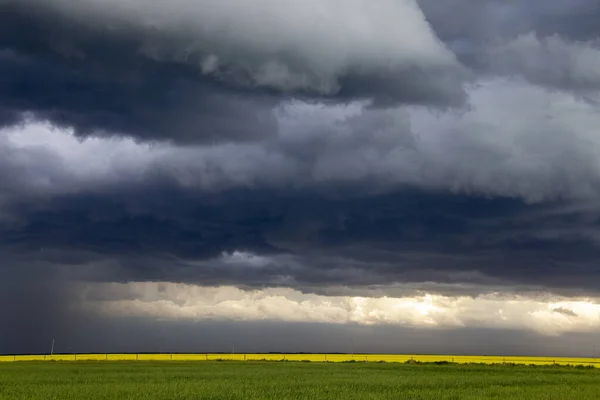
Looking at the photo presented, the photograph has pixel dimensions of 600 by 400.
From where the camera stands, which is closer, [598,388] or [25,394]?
[25,394]

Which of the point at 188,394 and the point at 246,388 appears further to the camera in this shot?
the point at 246,388

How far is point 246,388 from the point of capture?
5875 cm

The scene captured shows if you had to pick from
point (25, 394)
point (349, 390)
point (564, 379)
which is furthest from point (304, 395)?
point (564, 379)

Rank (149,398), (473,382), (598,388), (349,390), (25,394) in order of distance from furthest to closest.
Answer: (473,382), (598,388), (349,390), (25,394), (149,398)

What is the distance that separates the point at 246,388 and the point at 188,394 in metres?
8.36

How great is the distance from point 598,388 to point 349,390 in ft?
88.2

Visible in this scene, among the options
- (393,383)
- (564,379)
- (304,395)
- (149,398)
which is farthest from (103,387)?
(564,379)

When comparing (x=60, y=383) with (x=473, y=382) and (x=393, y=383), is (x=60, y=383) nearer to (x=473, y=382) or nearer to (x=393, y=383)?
(x=393, y=383)

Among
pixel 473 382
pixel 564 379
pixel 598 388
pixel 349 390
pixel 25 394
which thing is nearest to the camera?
pixel 25 394

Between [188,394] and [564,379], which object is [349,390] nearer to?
[188,394]

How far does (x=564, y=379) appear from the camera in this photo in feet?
258

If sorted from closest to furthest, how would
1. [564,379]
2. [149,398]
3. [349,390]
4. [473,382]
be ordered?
[149,398] → [349,390] → [473,382] → [564,379]

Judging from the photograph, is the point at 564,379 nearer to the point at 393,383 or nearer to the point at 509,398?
the point at 393,383

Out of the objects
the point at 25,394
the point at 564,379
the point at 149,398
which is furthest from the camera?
the point at 564,379
